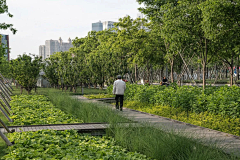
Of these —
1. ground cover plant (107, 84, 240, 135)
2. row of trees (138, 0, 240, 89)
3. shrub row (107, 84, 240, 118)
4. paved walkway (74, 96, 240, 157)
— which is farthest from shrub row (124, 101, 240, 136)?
row of trees (138, 0, 240, 89)

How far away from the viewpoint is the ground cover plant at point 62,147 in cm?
598

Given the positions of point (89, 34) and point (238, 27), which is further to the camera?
point (89, 34)

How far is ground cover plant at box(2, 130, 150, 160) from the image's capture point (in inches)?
235

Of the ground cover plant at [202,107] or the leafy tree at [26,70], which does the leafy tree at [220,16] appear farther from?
the leafy tree at [26,70]

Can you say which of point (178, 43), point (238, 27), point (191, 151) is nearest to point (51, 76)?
point (178, 43)

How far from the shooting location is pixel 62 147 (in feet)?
21.9

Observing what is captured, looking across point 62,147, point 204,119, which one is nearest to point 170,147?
point 62,147

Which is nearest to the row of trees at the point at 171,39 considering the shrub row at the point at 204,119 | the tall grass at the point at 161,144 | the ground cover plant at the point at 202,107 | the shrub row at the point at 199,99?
the shrub row at the point at 199,99

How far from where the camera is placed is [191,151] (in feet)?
17.6

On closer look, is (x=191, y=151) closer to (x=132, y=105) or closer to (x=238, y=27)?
(x=132, y=105)

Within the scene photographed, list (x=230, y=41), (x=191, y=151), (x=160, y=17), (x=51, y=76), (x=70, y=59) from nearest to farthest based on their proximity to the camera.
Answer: (x=191, y=151)
(x=230, y=41)
(x=160, y=17)
(x=70, y=59)
(x=51, y=76)

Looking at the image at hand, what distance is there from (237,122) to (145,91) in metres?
7.29

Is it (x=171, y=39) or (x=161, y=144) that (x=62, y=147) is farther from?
(x=171, y=39)

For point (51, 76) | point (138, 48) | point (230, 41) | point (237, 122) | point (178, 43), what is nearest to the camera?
point (237, 122)
